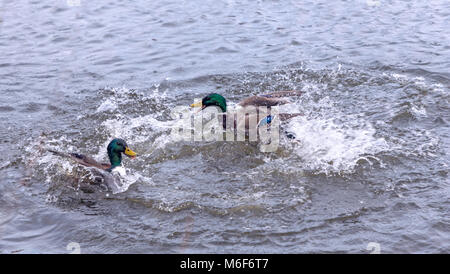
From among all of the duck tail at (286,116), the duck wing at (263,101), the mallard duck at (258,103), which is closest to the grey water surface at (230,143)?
the duck tail at (286,116)

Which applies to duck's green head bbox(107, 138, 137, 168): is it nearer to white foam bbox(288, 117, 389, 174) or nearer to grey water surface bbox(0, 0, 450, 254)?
grey water surface bbox(0, 0, 450, 254)

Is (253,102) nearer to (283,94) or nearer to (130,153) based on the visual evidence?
(283,94)

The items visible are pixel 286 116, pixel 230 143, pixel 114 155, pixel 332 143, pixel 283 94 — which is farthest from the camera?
pixel 283 94

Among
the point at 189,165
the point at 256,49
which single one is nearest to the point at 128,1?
the point at 256,49

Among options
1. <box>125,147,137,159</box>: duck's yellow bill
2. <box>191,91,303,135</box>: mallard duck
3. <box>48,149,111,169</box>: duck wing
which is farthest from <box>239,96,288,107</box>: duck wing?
<box>48,149,111,169</box>: duck wing

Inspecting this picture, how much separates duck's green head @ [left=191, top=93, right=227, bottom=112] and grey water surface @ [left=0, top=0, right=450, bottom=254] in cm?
59

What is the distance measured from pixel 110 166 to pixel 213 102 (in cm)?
179

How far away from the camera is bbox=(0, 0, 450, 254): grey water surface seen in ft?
15.9

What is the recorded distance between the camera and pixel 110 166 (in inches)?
233

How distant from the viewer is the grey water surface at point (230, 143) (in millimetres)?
4840

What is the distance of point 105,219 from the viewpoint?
5141mm

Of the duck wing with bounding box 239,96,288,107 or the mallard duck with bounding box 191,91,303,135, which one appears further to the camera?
the duck wing with bounding box 239,96,288,107

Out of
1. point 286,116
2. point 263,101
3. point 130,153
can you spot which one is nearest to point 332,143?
point 286,116

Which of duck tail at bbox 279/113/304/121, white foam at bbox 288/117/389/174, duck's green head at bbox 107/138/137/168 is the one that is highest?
duck's green head at bbox 107/138/137/168
